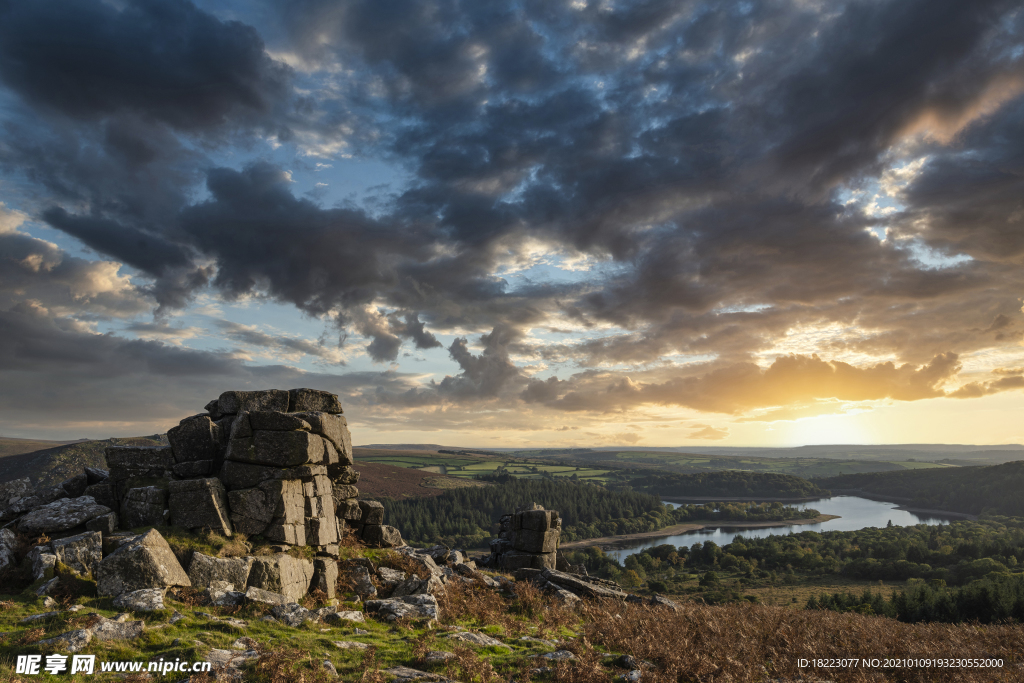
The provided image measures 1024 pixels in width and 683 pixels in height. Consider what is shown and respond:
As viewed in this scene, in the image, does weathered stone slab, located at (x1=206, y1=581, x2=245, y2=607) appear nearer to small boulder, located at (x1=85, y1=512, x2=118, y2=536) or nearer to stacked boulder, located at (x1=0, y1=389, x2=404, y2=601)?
stacked boulder, located at (x1=0, y1=389, x2=404, y2=601)

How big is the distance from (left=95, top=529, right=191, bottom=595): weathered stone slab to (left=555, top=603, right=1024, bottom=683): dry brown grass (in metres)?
9.67

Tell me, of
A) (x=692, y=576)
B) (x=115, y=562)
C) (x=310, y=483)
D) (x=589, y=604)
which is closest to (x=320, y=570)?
(x=310, y=483)

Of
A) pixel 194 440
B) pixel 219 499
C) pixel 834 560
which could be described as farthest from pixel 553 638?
pixel 834 560

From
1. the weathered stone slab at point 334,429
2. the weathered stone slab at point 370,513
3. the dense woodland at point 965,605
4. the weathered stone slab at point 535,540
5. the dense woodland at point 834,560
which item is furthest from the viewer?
the dense woodland at point 834,560

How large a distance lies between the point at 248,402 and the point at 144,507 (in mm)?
5033

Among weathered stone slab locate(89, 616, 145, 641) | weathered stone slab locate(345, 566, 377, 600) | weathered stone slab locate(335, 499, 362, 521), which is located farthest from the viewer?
weathered stone slab locate(335, 499, 362, 521)

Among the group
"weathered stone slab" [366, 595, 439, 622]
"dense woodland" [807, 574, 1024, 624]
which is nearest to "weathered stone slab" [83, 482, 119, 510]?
"weathered stone slab" [366, 595, 439, 622]

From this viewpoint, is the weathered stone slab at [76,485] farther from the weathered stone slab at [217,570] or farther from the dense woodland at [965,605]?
the dense woodland at [965,605]

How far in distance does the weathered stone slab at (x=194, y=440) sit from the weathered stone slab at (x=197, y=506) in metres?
1.80

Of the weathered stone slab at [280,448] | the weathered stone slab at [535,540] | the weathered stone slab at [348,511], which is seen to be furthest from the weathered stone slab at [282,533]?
the weathered stone slab at [535,540]

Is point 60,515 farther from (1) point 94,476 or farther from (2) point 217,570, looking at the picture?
(2) point 217,570

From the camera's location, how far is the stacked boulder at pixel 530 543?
2903 cm

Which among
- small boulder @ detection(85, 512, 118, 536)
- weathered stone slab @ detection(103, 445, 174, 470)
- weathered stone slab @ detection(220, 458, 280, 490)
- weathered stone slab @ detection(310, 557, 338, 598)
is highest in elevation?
weathered stone slab @ detection(103, 445, 174, 470)

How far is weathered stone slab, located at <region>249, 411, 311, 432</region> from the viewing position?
60.3 ft
